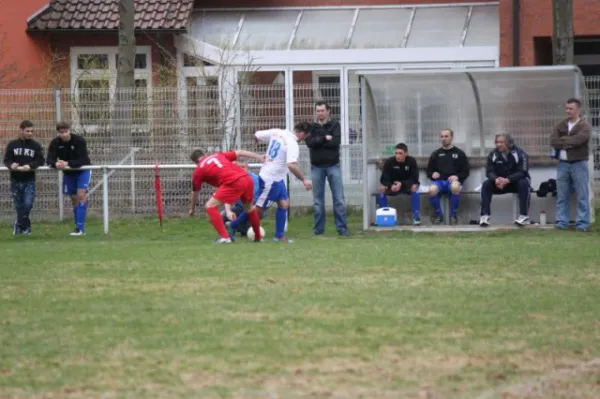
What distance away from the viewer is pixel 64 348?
857cm

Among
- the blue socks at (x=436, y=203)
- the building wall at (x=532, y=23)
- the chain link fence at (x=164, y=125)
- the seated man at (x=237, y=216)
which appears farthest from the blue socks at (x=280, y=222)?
the building wall at (x=532, y=23)

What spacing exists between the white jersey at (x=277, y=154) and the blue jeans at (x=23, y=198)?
14.4 ft

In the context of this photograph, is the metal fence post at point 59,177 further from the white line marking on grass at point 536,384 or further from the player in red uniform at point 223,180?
the white line marking on grass at point 536,384

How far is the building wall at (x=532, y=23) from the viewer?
27266 millimetres

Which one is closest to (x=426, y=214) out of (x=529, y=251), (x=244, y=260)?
(x=529, y=251)

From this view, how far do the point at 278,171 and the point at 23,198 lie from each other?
473 cm

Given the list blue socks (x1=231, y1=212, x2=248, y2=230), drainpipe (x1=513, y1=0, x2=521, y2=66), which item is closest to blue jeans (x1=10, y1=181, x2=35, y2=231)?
blue socks (x1=231, y1=212, x2=248, y2=230)

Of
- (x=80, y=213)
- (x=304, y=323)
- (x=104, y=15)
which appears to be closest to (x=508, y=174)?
(x=80, y=213)

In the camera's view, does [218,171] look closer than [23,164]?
Yes

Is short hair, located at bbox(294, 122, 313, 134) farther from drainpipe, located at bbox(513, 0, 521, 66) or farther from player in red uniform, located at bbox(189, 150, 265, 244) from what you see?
drainpipe, located at bbox(513, 0, 521, 66)

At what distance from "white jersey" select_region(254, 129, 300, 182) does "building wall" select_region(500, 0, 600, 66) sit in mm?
10139

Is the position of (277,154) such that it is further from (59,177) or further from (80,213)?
(59,177)

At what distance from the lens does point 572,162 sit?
19.4 metres

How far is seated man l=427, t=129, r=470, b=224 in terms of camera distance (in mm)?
20531
